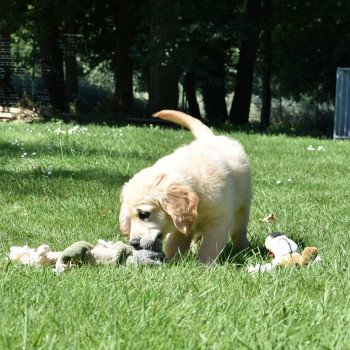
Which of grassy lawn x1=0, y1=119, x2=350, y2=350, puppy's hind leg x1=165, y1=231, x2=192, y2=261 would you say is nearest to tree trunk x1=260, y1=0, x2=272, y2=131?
grassy lawn x1=0, y1=119, x2=350, y2=350

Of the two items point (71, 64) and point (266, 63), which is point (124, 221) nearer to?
point (266, 63)

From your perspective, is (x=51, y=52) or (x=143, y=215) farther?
(x=51, y=52)

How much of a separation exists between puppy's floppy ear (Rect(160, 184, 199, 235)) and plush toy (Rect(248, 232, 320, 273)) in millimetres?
392

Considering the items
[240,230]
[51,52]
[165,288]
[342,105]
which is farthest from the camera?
[51,52]

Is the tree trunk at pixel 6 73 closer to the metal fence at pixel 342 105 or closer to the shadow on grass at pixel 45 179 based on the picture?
the metal fence at pixel 342 105

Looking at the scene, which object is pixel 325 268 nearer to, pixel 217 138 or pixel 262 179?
pixel 217 138

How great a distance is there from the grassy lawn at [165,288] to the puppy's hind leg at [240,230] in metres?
0.10

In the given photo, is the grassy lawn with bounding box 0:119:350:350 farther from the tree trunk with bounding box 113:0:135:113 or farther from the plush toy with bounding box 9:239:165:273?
the tree trunk with bounding box 113:0:135:113

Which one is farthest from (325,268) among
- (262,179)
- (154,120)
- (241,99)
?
(241,99)

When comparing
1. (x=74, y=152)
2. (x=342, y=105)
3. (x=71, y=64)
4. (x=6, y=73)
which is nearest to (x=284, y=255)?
(x=74, y=152)

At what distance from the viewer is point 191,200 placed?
3748 mm

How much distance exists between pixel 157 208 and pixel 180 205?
0.41 ft

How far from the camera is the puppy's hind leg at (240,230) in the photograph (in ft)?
14.9

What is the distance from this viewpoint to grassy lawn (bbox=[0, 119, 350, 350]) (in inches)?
92.7
